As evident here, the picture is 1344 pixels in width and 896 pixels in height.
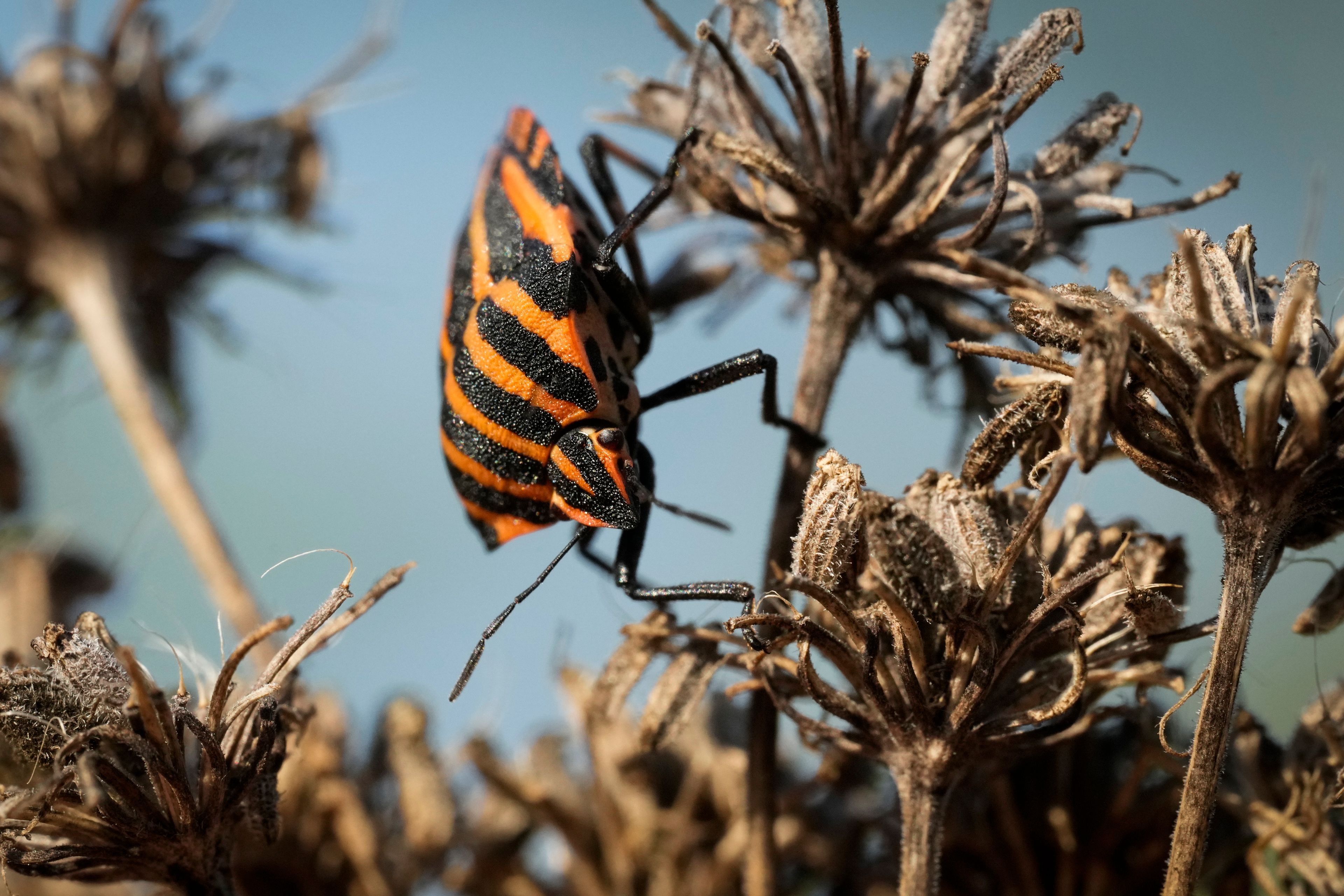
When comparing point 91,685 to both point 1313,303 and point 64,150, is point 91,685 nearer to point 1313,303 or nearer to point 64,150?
point 1313,303

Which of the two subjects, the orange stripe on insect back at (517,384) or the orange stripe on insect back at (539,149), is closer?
the orange stripe on insect back at (517,384)

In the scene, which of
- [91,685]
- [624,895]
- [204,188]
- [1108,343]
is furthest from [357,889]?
[204,188]

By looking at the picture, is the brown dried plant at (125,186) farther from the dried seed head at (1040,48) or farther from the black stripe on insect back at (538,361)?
the dried seed head at (1040,48)

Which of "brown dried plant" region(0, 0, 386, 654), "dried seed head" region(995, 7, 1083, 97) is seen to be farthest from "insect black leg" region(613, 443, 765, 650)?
"brown dried plant" region(0, 0, 386, 654)

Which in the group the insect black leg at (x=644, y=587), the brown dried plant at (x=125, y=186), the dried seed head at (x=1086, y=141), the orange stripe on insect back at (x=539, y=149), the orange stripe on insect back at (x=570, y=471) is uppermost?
the brown dried plant at (x=125, y=186)

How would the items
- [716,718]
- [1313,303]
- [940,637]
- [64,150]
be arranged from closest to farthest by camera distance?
[1313,303] → [940,637] → [716,718] → [64,150]

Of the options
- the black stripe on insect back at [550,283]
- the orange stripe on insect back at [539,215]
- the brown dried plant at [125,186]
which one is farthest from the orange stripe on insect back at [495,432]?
the brown dried plant at [125,186]
